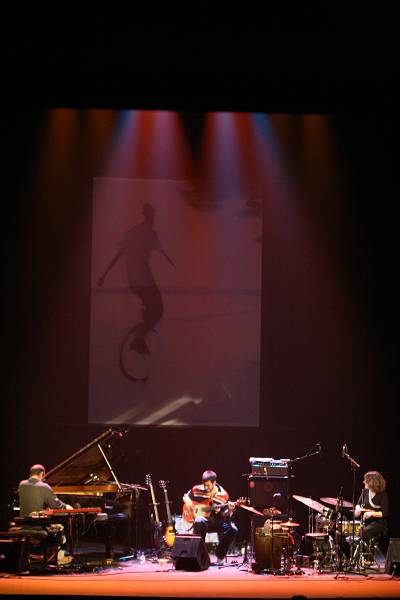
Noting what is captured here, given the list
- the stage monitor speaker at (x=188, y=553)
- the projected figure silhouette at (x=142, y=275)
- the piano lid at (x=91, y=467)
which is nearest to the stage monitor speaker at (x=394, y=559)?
the stage monitor speaker at (x=188, y=553)

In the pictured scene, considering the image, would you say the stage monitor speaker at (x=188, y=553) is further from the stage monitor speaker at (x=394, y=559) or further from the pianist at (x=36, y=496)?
the stage monitor speaker at (x=394, y=559)

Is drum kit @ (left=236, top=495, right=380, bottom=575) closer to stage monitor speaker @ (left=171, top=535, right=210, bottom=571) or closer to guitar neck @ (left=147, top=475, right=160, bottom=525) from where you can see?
stage monitor speaker @ (left=171, top=535, right=210, bottom=571)

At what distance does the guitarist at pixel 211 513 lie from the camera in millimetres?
10898

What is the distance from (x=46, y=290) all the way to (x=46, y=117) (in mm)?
2382

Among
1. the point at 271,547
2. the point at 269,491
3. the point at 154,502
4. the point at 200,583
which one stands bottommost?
the point at 200,583

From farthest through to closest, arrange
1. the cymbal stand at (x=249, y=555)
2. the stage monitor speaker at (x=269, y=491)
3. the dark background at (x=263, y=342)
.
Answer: the dark background at (x=263, y=342)
the stage monitor speaker at (x=269, y=491)
the cymbal stand at (x=249, y=555)

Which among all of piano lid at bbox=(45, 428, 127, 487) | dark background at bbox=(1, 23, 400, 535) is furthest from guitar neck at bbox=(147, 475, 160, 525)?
piano lid at bbox=(45, 428, 127, 487)

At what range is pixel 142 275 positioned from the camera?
12.7 metres

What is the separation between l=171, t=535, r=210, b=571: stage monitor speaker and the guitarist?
1.31 feet

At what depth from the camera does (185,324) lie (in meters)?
12.7

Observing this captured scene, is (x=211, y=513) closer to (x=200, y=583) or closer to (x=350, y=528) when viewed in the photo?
(x=200, y=583)

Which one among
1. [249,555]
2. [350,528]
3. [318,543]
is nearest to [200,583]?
[318,543]

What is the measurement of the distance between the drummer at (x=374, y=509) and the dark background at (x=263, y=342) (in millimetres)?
1439

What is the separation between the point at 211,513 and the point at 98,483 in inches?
53.7
